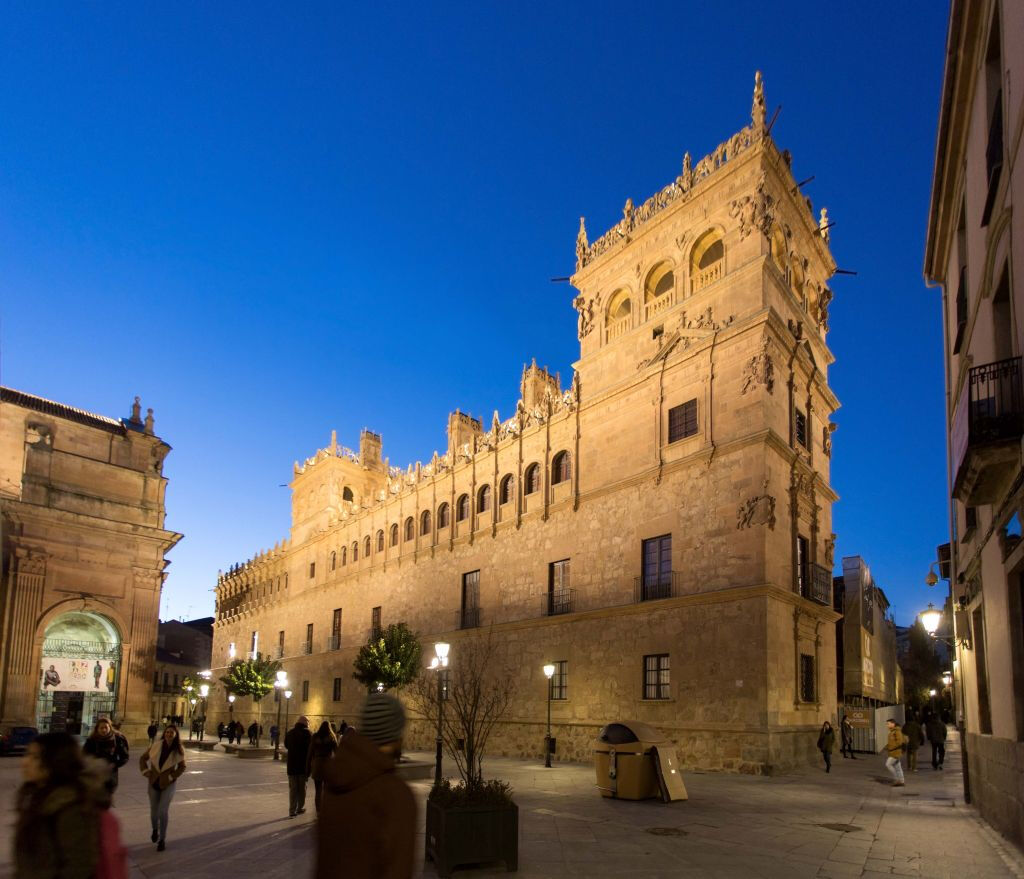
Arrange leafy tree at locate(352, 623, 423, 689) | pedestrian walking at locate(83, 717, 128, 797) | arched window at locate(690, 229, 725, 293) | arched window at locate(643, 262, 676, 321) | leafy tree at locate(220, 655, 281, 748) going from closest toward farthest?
1. pedestrian walking at locate(83, 717, 128, 797)
2. arched window at locate(690, 229, 725, 293)
3. arched window at locate(643, 262, 676, 321)
4. leafy tree at locate(352, 623, 423, 689)
5. leafy tree at locate(220, 655, 281, 748)

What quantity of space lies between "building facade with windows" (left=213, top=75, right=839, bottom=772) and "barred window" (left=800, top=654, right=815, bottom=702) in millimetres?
93

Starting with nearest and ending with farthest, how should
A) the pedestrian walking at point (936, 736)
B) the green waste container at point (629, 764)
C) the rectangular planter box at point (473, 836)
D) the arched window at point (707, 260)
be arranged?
the rectangular planter box at point (473, 836) < the green waste container at point (629, 764) < the pedestrian walking at point (936, 736) < the arched window at point (707, 260)

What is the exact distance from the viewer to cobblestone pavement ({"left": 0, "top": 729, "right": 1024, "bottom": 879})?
943 cm

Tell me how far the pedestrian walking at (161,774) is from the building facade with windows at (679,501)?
15.9 metres

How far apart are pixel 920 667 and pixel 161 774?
83.9 meters

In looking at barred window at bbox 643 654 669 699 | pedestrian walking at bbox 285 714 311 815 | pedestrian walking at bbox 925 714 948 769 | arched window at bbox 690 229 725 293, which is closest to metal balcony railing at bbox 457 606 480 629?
barred window at bbox 643 654 669 699

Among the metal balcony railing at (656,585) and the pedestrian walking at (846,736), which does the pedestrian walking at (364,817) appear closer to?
the metal balcony railing at (656,585)

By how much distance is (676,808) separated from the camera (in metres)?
14.6

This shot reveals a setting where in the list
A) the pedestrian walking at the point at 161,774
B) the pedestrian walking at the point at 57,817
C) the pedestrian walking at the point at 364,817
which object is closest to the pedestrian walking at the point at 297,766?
the pedestrian walking at the point at 161,774

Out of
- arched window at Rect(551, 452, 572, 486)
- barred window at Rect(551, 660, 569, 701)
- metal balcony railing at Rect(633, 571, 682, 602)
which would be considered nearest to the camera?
metal balcony railing at Rect(633, 571, 682, 602)

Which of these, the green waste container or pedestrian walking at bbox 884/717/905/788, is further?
pedestrian walking at bbox 884/717/905/788

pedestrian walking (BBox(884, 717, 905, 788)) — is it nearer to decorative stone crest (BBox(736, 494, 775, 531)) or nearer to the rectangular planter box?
decorative stone crest (BBox(736, 494, 775, 531))

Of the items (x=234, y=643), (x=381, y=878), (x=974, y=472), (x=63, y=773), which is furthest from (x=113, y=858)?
(x=234, y=643)

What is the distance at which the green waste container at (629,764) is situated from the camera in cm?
1543
